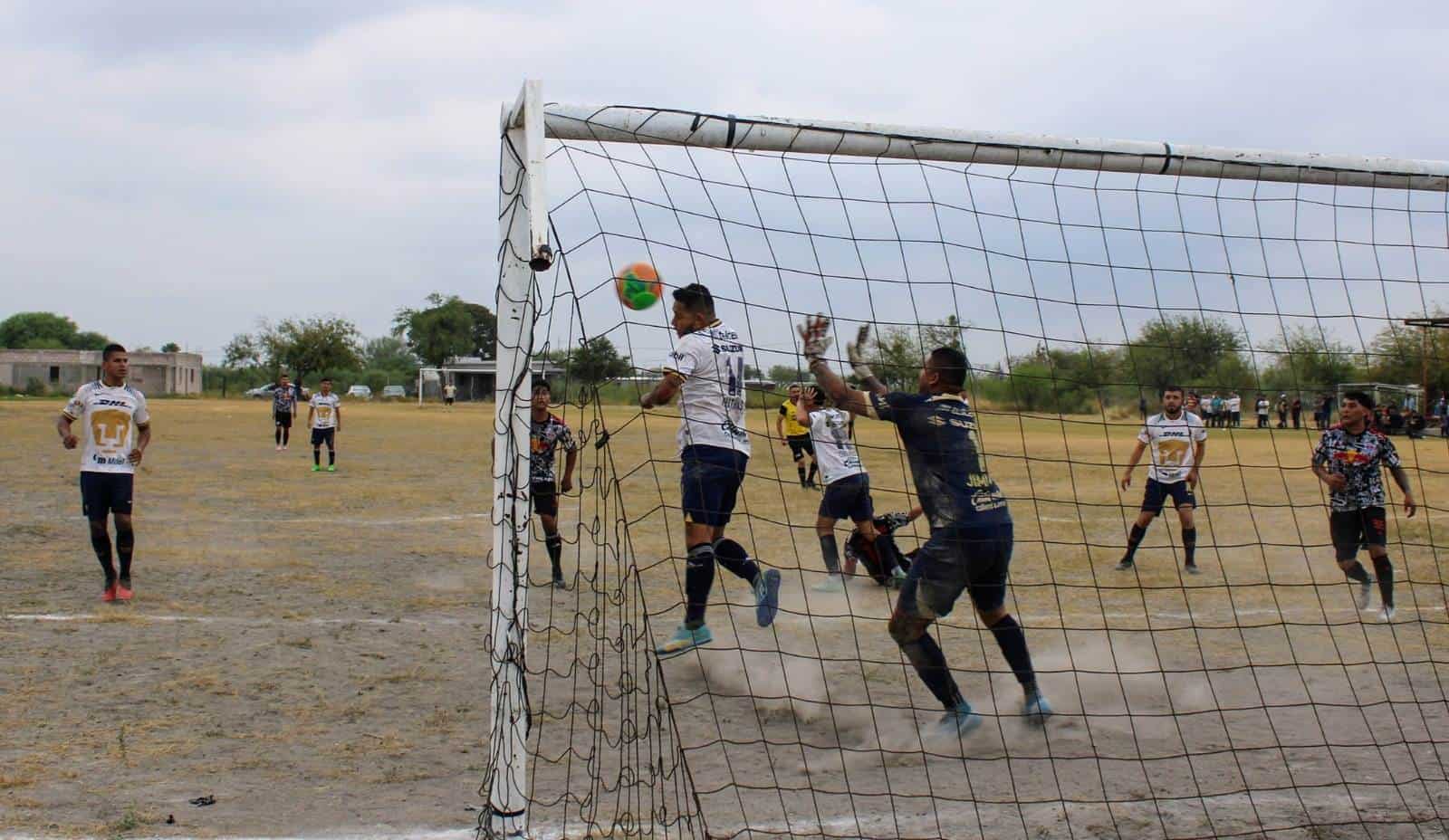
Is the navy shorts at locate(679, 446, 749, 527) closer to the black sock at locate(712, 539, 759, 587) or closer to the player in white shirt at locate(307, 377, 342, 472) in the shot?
the black sock at locate(712, 539, 759, 587)

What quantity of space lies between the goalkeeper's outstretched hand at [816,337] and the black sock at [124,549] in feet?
18.6

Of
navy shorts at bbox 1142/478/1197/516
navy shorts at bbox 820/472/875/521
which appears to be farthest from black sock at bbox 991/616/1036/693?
navy shorts at bbox 1142/478/1197/516

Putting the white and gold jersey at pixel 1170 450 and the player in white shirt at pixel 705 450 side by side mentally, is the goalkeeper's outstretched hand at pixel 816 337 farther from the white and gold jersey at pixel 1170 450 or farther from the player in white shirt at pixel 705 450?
the white and gold jersey at pixel 1170 450

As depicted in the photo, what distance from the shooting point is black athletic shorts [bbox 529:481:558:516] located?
9.19m

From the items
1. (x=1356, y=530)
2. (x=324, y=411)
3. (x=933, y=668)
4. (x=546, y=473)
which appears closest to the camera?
(x=933, y=668)

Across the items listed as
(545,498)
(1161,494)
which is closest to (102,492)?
(545,498)

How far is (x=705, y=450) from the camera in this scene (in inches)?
243

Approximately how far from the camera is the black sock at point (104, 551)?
802 centimetres

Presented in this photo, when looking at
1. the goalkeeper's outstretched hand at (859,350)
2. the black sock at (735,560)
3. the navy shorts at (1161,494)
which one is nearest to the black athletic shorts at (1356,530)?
the navy shorts at (1161,494)

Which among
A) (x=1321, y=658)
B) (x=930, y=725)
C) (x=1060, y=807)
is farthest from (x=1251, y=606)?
(x=1060, y=807)

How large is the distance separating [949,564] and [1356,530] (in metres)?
4.62

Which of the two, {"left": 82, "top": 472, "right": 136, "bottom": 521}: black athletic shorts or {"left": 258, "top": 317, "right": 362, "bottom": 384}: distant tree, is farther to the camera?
{"left": 258, "top": 317, "right": 362, "bottom": 384}: distant tree

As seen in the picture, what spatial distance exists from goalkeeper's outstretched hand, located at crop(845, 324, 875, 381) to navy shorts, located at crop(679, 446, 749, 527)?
1371 millimetres

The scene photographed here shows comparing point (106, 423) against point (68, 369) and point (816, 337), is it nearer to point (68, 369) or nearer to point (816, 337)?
point (816, 337)
